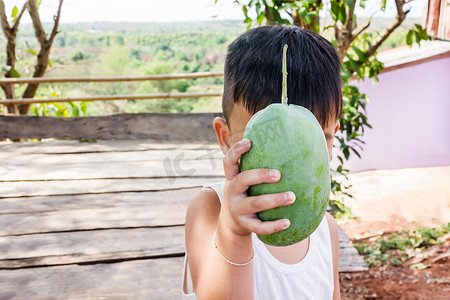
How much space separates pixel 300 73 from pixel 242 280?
0.55 metres

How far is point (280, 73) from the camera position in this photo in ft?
3.43

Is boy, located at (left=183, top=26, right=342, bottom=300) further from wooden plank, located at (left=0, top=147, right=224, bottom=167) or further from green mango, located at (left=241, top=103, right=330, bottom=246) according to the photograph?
wooden plank, located at (left=0, top=147, right=224, bottom=167)

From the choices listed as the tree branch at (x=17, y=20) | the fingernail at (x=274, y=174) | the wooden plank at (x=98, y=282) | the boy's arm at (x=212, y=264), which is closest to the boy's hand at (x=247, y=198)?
the fingernail at (x=274, y=174)

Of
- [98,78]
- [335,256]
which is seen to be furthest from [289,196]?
[98,78]

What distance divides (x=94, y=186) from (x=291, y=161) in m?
2.39

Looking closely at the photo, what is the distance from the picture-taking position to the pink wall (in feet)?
24.2

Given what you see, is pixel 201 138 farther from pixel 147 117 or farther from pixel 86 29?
pixel 86 29

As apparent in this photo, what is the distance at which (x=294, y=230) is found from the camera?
0.73 meters

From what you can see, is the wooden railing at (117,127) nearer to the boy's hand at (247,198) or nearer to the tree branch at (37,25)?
the tree branch at (37,25)

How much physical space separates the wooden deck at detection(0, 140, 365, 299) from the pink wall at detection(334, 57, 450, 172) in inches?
205

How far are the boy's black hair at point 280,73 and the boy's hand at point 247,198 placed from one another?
1.07ft

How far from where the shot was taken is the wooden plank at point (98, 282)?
1716mm

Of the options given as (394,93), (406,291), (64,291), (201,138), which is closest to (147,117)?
(201,138)

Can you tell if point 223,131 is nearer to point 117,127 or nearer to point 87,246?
point 87,246
